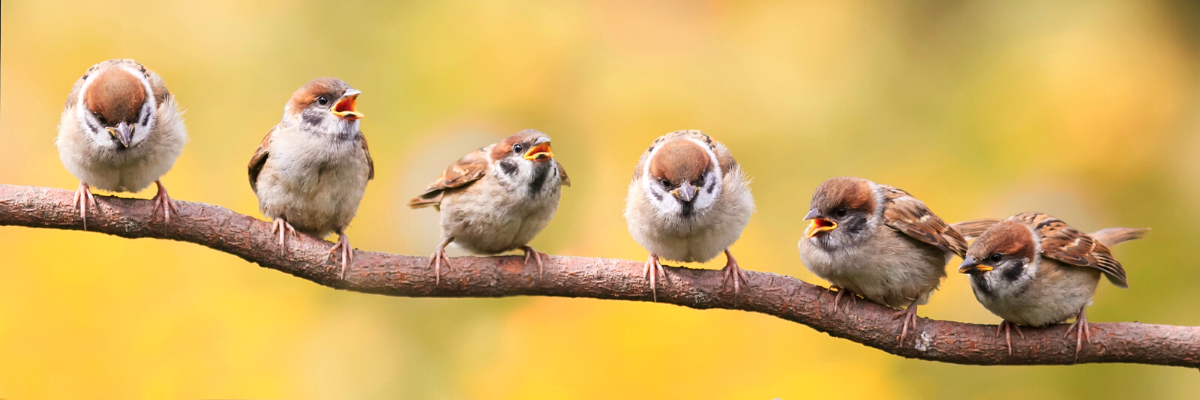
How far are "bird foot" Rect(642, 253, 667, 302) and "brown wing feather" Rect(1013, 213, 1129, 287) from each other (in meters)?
1.12

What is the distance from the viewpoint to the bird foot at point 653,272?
7.45ft

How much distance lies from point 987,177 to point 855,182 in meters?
2.43

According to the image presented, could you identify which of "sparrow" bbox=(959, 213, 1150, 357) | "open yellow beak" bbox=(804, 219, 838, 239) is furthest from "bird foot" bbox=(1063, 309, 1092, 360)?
"open yellow beak" bbox=(804, 219, 838, 239)

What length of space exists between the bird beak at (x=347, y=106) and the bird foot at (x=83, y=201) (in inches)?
25.4

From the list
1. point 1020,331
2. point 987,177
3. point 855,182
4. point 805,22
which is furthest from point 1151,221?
point 855,182

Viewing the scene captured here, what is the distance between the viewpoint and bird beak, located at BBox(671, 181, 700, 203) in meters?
2.11

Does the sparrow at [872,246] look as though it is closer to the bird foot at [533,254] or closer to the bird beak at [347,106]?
the bird foot at [533,254]

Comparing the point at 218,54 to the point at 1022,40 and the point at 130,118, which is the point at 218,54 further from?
the point at 1022,40

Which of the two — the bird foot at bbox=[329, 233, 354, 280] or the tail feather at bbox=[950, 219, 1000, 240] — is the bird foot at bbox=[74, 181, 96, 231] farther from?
the tail feather at bbox=[950, 219, 1000, 240]

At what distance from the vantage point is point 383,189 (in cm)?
433

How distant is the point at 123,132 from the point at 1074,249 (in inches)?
104

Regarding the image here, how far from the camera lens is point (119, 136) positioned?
2059 mm

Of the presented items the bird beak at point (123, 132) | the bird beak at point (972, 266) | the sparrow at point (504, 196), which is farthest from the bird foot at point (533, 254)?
the bird beak at point (972, 266)

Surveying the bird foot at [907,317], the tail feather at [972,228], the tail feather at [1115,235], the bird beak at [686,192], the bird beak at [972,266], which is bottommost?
the bird foot at [907,317]
